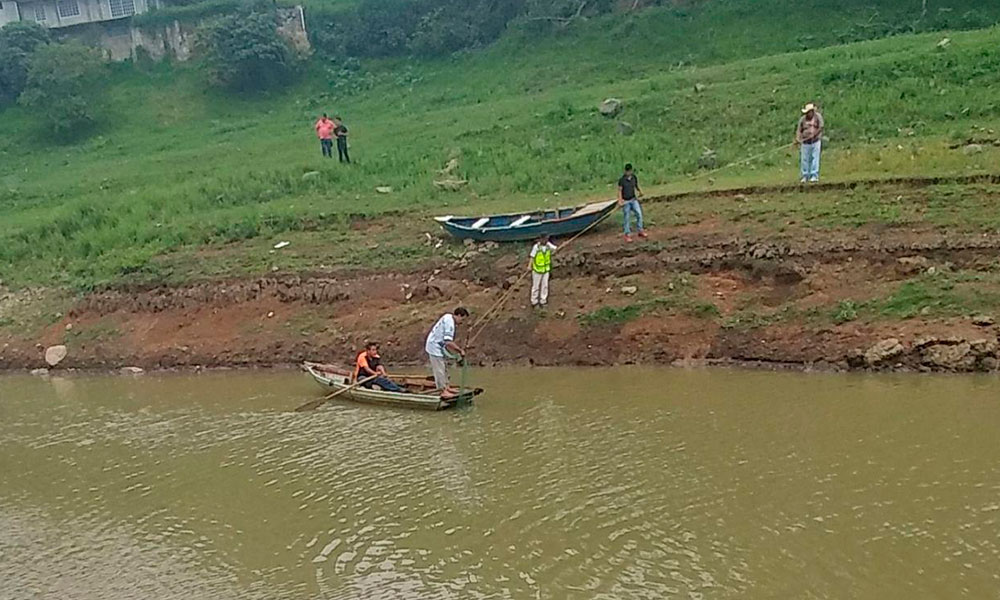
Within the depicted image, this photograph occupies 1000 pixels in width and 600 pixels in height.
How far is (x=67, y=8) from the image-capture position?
50.9 meters

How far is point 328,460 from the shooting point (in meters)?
15.2

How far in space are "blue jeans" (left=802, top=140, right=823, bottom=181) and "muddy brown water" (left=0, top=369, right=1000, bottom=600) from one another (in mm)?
6391

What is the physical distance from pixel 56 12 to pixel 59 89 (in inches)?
398

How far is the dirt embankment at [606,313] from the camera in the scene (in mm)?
17781

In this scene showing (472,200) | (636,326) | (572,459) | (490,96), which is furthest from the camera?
(490,96)

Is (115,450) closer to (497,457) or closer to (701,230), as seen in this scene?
(497,457)

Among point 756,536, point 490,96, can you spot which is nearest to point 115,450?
point 756,536

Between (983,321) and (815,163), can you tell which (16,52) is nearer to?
(815,163)

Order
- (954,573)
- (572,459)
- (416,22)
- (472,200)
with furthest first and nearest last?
(416,22)
(472,200)
(572,459)
(954,573)

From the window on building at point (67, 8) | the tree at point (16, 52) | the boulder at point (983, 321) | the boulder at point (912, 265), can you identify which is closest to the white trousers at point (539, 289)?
the boulder at point (912, 265)

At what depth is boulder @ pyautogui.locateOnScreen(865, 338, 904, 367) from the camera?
16859 millimetres

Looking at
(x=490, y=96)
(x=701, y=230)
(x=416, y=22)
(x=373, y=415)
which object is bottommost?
(x=373, y=415)

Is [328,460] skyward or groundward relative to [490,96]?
groundward

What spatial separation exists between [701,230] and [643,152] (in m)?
6.13
